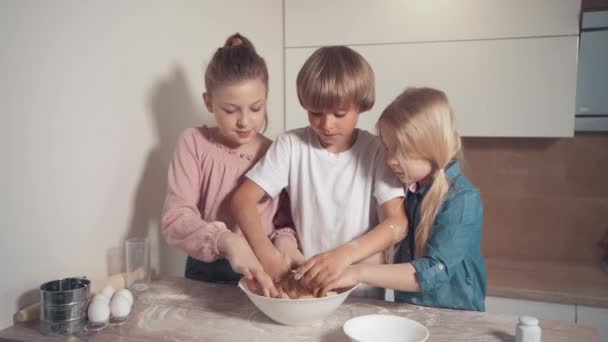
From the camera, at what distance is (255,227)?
3.58ft

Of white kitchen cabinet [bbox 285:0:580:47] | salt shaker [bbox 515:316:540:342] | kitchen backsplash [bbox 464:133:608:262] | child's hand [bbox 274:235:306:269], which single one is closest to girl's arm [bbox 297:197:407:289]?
child's hand [bbox 274:235:306:269]

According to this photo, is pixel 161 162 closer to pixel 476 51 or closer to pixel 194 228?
pixel 194 228

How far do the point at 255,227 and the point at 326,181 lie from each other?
0.63 ft

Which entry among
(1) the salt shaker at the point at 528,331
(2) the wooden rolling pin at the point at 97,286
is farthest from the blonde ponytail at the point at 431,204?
(2) the wooden rolling pin at the point at 97,286

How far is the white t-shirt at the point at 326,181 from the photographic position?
3.70 feet

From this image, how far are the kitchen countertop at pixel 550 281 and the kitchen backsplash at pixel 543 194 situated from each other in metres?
0.08

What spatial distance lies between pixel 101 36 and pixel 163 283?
60 cm

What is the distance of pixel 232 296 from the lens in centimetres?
110

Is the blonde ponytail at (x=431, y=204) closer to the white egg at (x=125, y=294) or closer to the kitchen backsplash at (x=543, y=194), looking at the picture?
the white egg at (x=125, y=294)

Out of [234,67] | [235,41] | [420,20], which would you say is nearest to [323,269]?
[234,67]

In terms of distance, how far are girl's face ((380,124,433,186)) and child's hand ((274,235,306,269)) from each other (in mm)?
288

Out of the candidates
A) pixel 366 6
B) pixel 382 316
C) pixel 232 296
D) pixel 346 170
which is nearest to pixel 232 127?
pixel 346 170

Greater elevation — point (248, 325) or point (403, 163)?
point (403, 163)

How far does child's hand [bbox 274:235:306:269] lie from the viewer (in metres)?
1.09
